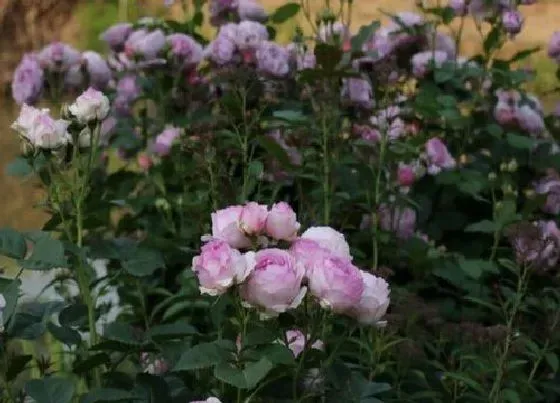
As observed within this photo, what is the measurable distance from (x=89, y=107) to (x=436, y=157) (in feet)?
3.50

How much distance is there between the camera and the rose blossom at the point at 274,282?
1.27m

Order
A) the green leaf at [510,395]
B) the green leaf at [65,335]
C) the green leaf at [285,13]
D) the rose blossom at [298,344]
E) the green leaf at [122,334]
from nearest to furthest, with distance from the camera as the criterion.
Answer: the rose blossom at [298,344] → the green leaf at [122,334] → the green leaf at [65,335] → the green leaf at [510,395] → the green leaf at [285,13]

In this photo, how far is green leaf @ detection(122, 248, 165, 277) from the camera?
5.86 feet

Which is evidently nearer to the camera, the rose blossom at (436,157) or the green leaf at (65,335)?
the green leaf at (65,335)

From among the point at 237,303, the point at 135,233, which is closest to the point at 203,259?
the point at 237,303

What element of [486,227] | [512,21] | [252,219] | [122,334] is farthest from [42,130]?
[512,21]

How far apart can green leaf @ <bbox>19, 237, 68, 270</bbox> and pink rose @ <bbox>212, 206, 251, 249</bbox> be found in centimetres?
26

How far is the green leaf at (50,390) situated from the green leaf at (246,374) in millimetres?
213

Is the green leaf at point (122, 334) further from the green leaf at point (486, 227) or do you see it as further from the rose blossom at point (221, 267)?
the green leaf at point (486, 227)

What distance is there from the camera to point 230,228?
4.48 ft

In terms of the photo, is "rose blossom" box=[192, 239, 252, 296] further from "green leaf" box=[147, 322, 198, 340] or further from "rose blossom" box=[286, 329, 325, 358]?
"green leaf" box=[147, 322, 198, 340]

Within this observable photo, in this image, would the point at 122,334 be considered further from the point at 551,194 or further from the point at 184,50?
the point at 551,194

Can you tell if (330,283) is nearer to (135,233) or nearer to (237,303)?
(237,303)

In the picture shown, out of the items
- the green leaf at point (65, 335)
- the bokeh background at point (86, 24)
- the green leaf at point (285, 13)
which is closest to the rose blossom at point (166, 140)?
the green leaf at point (285, 13)
